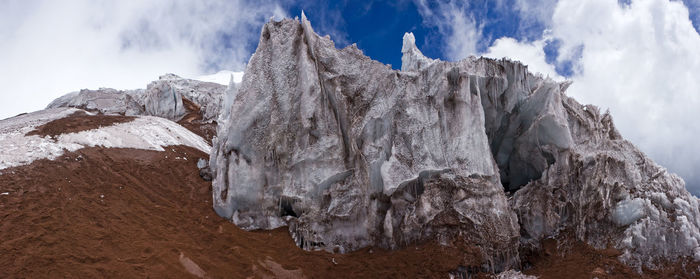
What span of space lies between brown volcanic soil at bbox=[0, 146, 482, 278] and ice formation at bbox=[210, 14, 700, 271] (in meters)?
0.90

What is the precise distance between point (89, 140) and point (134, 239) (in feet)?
27.4

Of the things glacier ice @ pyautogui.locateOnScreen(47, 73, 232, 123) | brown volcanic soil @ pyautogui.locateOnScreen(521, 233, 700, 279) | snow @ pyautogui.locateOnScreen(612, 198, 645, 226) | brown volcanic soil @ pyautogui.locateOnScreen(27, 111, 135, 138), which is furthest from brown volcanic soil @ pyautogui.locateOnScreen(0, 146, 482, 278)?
glacier ice @ pyautogui.locateOnScreen(47, 73, 232, 123)

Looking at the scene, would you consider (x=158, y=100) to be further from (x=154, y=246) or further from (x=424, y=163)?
(x=424, y=163)

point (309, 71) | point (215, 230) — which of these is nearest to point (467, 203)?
point (309, 71)

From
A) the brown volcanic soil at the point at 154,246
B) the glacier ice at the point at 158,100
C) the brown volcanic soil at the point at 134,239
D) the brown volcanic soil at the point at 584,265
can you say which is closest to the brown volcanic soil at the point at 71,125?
the brown volcanic soil at the point at 134,239

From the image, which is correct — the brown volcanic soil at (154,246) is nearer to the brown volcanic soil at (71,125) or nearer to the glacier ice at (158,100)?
the brown volcanic soil at (71,125)

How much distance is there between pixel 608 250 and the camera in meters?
12.6

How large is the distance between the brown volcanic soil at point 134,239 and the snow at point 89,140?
0.80 m

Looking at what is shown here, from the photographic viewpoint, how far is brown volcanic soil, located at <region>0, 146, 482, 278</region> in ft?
36.1

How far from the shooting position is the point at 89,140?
18.1 m

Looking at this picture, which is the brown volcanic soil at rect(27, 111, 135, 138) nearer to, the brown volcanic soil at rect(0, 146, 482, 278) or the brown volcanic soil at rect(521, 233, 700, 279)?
the brown volcanic soil at rect(0, 146, 482, 278)

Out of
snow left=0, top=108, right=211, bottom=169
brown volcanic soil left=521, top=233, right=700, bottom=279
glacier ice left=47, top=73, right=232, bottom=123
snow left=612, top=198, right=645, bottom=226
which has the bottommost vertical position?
brown volcanic soil left=521, top=233, right=700, bottom=279

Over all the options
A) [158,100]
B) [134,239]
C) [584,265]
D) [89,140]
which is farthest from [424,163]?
[158,100]

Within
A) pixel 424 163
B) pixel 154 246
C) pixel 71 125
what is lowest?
pixel 154 246
